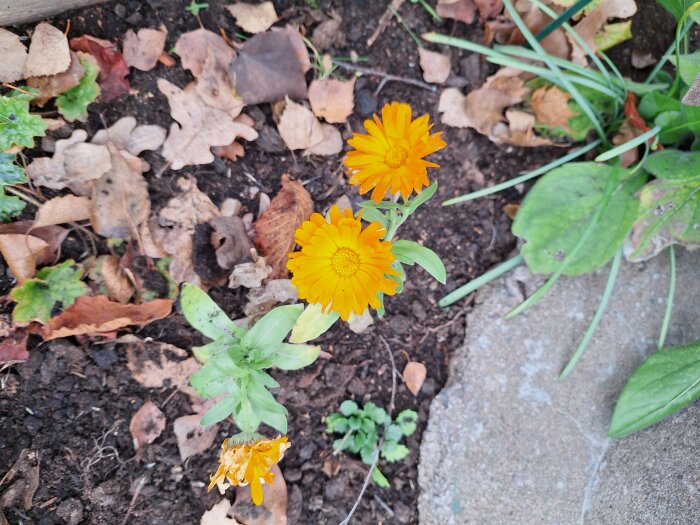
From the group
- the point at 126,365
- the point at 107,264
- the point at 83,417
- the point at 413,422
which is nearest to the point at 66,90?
the point at 107,264

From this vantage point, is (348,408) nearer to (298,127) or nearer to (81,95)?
(298,127)

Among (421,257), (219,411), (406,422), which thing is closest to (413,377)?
(406,422)

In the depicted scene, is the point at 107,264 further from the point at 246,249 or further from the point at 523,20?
the point at 523,20

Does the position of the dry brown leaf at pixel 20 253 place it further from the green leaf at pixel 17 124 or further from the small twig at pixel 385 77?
the small twig at pixel 385 77

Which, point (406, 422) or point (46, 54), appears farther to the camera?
point (406, 422)

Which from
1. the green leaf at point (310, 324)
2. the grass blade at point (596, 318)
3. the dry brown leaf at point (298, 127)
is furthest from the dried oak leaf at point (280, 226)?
the grass blade at point (596, 318)

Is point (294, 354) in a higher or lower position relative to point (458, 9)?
lower
